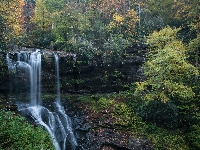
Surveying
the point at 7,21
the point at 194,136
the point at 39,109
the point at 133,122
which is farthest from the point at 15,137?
the point at 194,136

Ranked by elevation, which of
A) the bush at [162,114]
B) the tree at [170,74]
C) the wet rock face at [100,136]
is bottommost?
the wet rock face at [100,136]

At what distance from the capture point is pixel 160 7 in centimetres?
2920

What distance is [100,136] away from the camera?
1650 centimetres

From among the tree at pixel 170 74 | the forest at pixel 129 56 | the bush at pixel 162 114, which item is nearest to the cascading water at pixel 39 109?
the forest at pixel 129 56

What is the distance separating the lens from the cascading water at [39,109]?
53.2ft

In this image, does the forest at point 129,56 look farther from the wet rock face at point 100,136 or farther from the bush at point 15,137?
the wet rock face at point 100,136

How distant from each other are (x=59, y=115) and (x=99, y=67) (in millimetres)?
6711

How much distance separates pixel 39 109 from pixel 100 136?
5.40 meters

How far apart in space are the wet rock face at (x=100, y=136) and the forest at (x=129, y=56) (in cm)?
26

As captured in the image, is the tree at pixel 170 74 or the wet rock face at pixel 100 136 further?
the tree at pixel 170 74

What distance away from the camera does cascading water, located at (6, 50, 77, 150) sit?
53.2 ft

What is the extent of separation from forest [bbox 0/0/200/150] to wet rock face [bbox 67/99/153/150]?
26 centimetres

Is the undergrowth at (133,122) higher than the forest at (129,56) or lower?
lower

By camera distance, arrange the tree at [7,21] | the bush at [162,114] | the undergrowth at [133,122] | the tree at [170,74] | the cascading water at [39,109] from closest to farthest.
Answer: the cascading water at [39,109] → the undergrowth at [133,122] → the tree at [170,74] → the tree at [7,21] → the bush at [162,114]
